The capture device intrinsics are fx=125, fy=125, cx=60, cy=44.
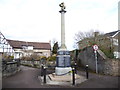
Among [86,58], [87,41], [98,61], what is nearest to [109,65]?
[98,61]

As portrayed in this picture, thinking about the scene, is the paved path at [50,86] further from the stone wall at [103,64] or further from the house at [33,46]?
the house at [33,46]

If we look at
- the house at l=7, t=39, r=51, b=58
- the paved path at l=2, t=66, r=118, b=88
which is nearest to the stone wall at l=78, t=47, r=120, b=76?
the paved path at l=2, t=66, r=118, b=88

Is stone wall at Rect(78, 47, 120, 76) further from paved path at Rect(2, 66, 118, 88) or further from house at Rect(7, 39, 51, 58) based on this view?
house at Rect(7, 39, 51, 58)

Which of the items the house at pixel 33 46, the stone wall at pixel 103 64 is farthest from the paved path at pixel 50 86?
the house at pixel 33 46

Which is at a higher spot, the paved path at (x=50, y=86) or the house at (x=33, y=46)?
the house at (x=33, y=46)

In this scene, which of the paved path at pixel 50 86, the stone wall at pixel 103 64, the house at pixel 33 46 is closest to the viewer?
the paved path at pixel 50 86

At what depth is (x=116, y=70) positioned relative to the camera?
10211 millimetres

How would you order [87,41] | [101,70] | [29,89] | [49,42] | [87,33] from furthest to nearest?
[49,42] < [87,33] < [87,41] < [101,70] < [29,89]

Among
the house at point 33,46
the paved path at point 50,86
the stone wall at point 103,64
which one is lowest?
the paved path at point 50,86

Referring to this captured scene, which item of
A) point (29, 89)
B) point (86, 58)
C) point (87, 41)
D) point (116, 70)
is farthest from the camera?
point (87, 41)

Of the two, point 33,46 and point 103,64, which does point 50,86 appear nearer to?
point 103,64

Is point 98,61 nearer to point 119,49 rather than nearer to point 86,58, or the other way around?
point 86,58

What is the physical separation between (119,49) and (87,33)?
617 cm

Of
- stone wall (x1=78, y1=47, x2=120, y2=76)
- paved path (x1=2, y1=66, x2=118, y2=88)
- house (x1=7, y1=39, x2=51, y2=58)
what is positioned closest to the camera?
paved path (x1=2, y1=66, x2=118, y2=88)
